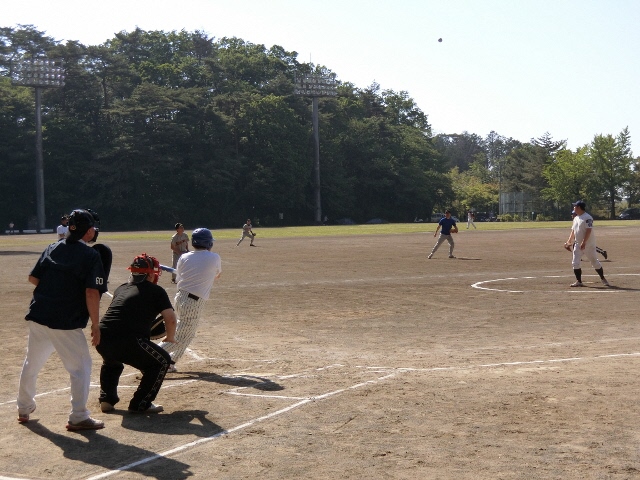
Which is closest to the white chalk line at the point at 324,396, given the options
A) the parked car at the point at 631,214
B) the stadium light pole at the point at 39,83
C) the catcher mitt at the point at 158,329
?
the catcher mitt at the point at 158,329

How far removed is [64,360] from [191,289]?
2568 millimetres

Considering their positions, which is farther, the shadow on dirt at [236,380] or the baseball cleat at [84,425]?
the shadow on dirt at [236,380]

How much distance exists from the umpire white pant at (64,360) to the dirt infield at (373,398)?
0.76ft

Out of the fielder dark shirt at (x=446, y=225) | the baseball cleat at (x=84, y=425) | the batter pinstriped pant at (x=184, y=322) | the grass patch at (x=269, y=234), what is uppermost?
the fielder dark shirt at (x=446, y=225)

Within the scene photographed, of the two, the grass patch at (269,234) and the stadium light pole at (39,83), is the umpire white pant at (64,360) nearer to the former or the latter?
the grass patch at (269,234)

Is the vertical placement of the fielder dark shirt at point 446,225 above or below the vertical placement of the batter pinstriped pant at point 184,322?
above

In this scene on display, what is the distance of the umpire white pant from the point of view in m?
8.01

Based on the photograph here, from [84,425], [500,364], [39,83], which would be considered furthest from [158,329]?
[39,83]

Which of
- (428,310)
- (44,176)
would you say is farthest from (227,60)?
(428,310)

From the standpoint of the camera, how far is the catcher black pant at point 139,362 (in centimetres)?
864

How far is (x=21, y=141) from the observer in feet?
322

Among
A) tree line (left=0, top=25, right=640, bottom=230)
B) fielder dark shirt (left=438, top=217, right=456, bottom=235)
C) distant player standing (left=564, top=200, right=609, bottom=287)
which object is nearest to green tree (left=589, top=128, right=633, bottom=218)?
tree line (left=0, top=25, right=640, bottom=230)

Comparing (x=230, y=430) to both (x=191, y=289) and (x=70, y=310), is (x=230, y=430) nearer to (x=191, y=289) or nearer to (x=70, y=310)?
(x=70, y=310)

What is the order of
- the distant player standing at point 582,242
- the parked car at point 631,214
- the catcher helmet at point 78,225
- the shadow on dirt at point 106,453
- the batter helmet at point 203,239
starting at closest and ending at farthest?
1. the shadow on dirt at point 106,453
2. the catcher helmet at point 78,225
3. the batter helmet at point 203,239
4. the distant player standing at point 582,242
5. the parked car at point 631,214
